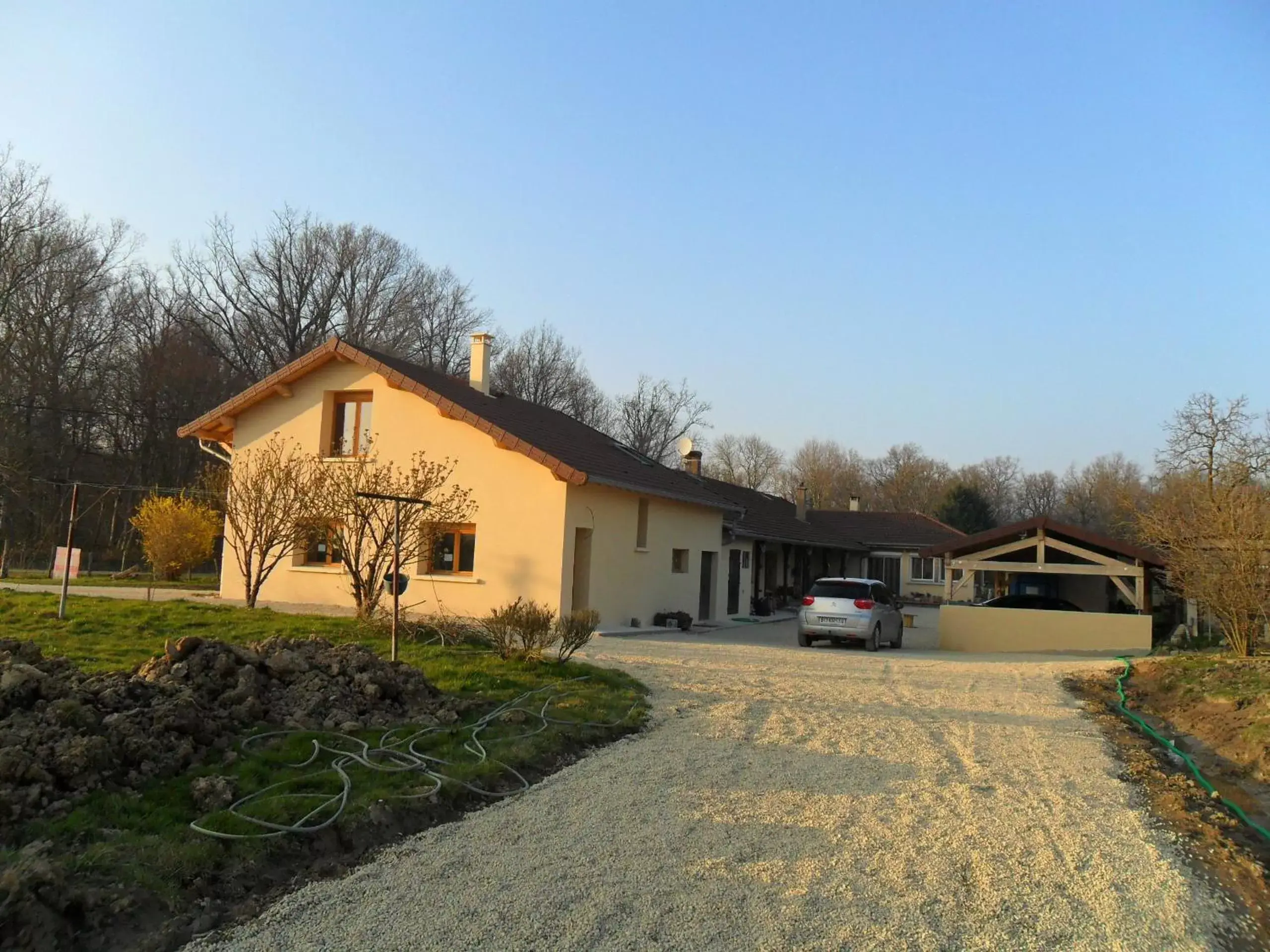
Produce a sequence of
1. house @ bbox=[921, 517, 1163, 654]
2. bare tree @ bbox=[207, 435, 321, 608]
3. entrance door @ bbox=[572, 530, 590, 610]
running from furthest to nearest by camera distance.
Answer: house @ bbox=[921, 517, 1163, 654] → entrance door @ bbox=[572, 530, 590, 610] → bare tree @ bbox=[207, 435, 321, 608]

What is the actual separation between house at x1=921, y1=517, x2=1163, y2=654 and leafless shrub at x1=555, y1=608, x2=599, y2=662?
13378 mm

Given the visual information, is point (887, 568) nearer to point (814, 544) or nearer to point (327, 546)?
point (814, 544)

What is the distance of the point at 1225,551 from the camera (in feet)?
61.8

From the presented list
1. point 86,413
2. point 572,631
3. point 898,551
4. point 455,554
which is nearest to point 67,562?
point 455,554

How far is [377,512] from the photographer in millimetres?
16266

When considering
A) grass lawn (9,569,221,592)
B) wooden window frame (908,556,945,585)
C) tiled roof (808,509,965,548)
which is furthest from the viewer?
wooden window frame (908,556,945,585)

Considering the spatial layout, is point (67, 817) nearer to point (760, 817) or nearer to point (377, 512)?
point (760, 817)

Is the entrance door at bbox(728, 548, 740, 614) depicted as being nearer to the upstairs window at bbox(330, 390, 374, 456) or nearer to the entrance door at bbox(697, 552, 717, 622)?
the entrance door at bbox(697, 552, 717, 622)

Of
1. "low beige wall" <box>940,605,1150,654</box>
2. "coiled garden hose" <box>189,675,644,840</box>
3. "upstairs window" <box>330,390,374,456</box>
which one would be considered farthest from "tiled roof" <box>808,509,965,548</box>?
"coiled garden hose" <box>189,675,644,840</box>

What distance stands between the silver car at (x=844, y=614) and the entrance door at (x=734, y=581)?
21.6 feet

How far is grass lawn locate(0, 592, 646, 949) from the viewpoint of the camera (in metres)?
4.84

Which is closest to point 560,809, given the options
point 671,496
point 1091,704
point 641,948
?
point 641,948

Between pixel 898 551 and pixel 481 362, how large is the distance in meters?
26.1

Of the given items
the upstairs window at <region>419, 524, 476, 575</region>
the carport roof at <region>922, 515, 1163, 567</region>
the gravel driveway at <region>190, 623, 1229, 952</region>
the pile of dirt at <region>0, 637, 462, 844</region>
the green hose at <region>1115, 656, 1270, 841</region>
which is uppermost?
the carport roof at <region>922, 515, 1163, 567</region>
